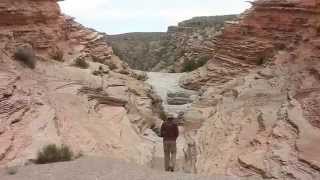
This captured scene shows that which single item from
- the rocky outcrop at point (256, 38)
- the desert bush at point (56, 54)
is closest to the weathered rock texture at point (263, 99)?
the rocky outcrop at point (256, 38)

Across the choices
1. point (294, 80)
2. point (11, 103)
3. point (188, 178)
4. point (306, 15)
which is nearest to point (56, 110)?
point (11, 103)

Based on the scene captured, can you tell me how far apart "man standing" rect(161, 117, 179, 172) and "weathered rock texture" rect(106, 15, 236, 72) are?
30832 mm

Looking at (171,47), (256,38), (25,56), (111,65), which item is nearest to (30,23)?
(25,56)

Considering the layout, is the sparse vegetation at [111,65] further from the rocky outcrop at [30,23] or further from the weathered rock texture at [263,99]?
the weathered rock texture at [263,99]

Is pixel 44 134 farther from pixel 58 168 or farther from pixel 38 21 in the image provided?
pixel 38 21

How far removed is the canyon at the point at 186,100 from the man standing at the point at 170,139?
142 centimetres

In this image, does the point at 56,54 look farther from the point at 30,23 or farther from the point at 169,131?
the point at 169,131

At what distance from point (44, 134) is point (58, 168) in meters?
2.71

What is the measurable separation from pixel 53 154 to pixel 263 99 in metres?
9.41

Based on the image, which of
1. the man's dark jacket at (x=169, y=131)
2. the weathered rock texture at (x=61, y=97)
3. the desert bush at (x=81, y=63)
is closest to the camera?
the man's dark jacket at (x=169, y=131)

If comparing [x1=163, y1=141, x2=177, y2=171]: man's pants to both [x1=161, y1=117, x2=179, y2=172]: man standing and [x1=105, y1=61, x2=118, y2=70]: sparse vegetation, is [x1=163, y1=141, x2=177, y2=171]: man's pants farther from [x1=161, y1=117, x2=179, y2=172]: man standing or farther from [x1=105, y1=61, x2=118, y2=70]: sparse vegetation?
[x1=105, y1=61, x2=118, y2=70]: sparse vegetation

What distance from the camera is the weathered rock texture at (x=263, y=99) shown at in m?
16.2

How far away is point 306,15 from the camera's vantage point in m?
29.4

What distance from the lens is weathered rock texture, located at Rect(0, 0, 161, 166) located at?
1650 cm
